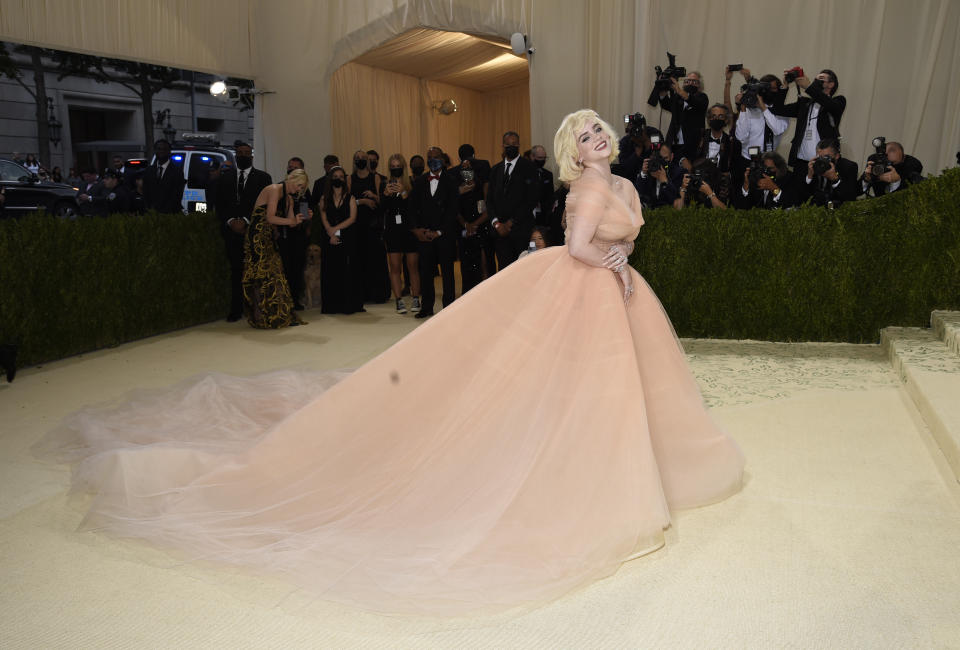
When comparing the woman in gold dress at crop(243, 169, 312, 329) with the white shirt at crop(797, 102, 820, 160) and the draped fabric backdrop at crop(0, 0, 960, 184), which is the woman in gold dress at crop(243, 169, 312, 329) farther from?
the white shirt at crop(797, 102, 820, 160)

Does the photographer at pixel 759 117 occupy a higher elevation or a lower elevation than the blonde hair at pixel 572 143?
higher

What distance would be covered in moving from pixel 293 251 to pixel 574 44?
4.92 meters

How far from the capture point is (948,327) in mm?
5805

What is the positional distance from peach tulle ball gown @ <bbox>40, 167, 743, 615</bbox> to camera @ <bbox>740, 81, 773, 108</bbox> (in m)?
5.10

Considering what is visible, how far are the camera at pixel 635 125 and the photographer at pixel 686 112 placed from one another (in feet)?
1.08

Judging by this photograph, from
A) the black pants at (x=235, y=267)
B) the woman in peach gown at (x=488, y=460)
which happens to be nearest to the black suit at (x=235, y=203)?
the black pants at (x=235, y=267)

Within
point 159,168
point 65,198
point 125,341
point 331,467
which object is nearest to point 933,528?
point 331,467

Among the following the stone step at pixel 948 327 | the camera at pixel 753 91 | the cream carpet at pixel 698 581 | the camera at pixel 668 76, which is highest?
the camera at pixel 668 76

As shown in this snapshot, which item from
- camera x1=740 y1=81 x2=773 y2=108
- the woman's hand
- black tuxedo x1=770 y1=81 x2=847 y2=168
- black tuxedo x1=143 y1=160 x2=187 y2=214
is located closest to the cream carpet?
the woman's hand

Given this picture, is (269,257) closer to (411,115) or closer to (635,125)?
(635,125)

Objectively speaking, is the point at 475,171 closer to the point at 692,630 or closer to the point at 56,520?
the point at 56,520

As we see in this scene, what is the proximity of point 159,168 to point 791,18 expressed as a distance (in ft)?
28.5

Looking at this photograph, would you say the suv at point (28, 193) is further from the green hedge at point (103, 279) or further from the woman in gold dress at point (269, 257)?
the woman in gold dress at point (269, 257)

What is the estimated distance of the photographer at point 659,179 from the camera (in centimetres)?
772
